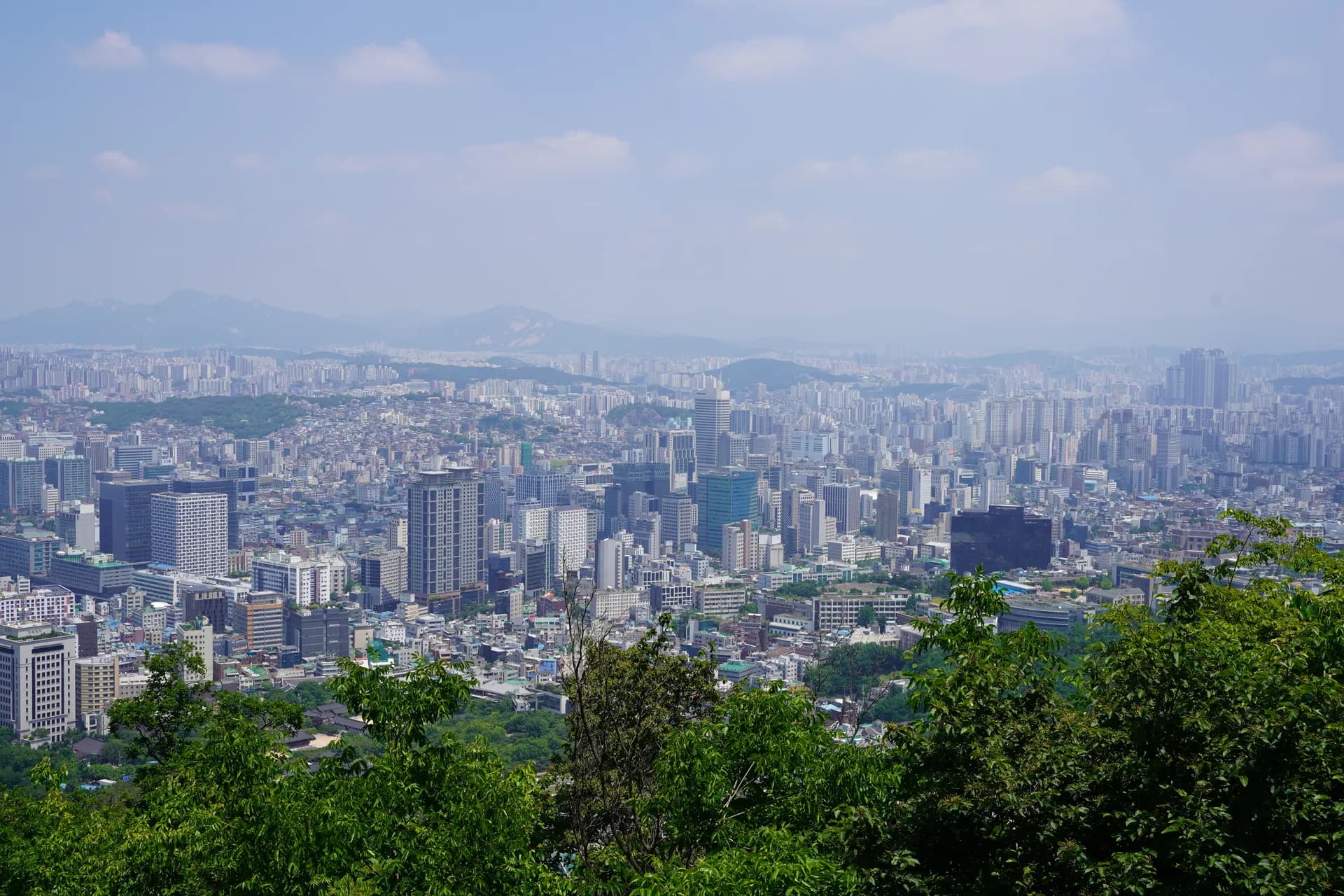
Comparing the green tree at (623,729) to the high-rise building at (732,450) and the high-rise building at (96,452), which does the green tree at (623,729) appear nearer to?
the high-rise building at (732,450)

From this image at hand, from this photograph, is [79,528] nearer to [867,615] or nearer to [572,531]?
[572,531]

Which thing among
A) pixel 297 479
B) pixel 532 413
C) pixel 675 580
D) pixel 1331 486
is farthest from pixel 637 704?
pixel 532 413

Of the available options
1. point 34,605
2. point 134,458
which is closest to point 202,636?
point 34,605

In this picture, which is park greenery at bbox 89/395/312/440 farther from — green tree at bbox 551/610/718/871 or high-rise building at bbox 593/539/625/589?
green tree at bbox 551/610/718/871

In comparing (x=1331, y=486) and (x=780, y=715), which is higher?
(x=780, y=715)

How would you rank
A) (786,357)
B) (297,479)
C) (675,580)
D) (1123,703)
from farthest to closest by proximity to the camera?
(786,357)
(297,479)
(675,580)
(1123,703)

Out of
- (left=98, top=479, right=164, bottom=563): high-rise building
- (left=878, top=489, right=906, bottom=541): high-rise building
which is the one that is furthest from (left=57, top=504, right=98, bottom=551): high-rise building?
(left=878, top=489, right=906, bottom=541): high-rise building

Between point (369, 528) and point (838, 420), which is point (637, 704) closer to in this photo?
point (369, 528)
